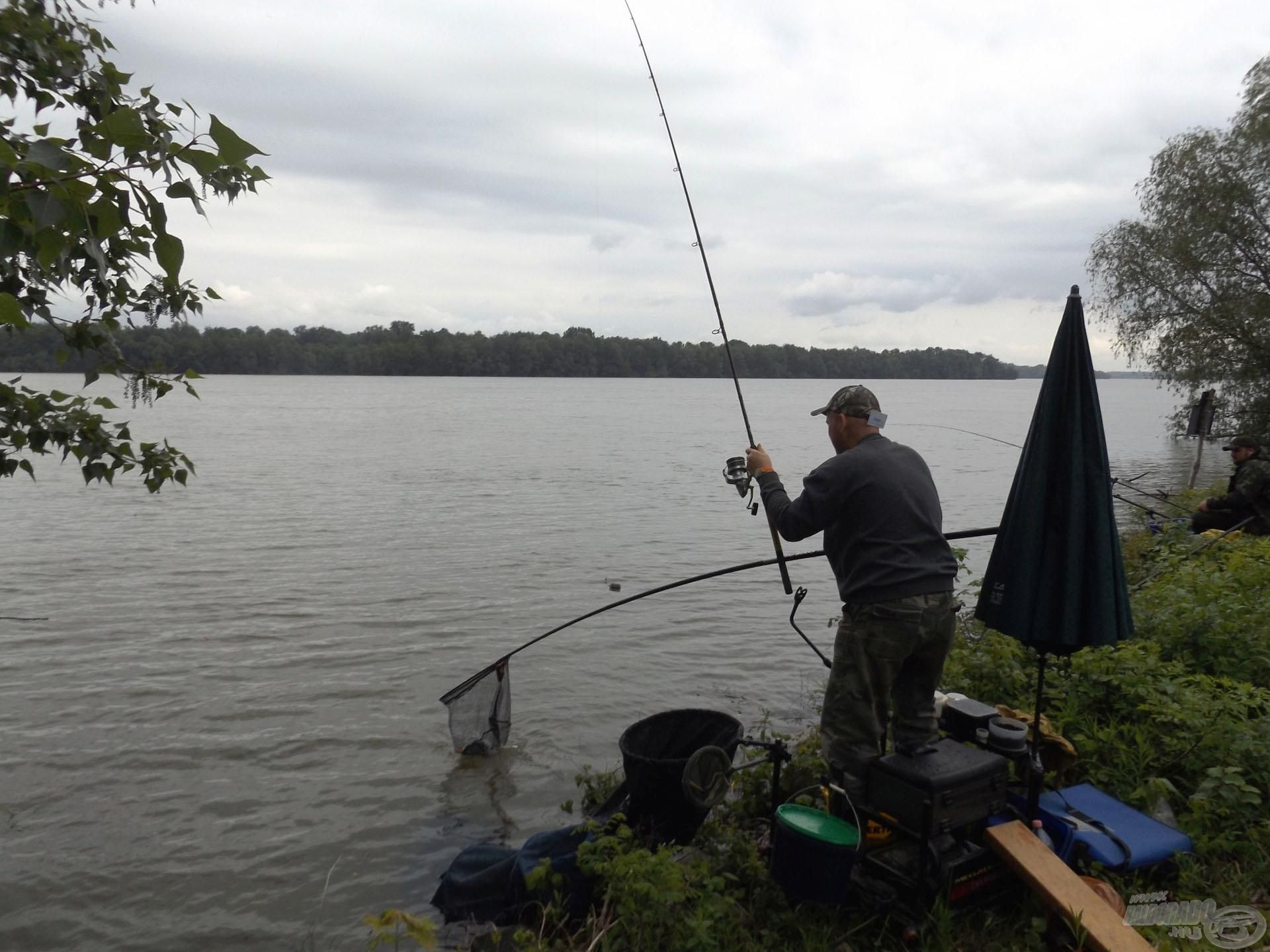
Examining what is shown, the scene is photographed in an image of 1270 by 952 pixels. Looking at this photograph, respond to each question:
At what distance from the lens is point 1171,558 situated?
8.53 meters

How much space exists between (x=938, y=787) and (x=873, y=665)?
2.26 feet

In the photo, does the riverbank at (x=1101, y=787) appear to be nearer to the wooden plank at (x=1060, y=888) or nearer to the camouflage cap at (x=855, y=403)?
the wooden plank at (x=1060, y=888)

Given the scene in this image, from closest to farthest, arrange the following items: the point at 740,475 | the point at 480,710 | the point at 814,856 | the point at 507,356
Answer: the point at 814,856, the point at 740,475, the point at 480,710, the point at 507,356

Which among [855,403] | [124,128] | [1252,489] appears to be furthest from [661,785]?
[1252,489]

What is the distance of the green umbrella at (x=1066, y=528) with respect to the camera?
153 inches

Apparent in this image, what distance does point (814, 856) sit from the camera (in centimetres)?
371

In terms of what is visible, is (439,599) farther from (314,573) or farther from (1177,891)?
(1177,891)

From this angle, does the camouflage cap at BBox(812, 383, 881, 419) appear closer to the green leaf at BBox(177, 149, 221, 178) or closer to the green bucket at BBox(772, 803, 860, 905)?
the green bucket at BBox(772, 803, 860, 905)

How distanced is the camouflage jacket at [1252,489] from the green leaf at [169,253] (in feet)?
38.5

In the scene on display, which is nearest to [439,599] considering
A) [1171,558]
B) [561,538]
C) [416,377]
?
[561,538]

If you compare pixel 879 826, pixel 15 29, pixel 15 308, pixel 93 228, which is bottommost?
pixel 879 826

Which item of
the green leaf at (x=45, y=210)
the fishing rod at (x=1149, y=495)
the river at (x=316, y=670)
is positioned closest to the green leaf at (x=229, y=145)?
the green leaf at (x=45, y=210)

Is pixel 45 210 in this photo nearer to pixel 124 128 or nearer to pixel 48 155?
pixel 48 155

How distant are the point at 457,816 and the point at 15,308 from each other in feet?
17.4
